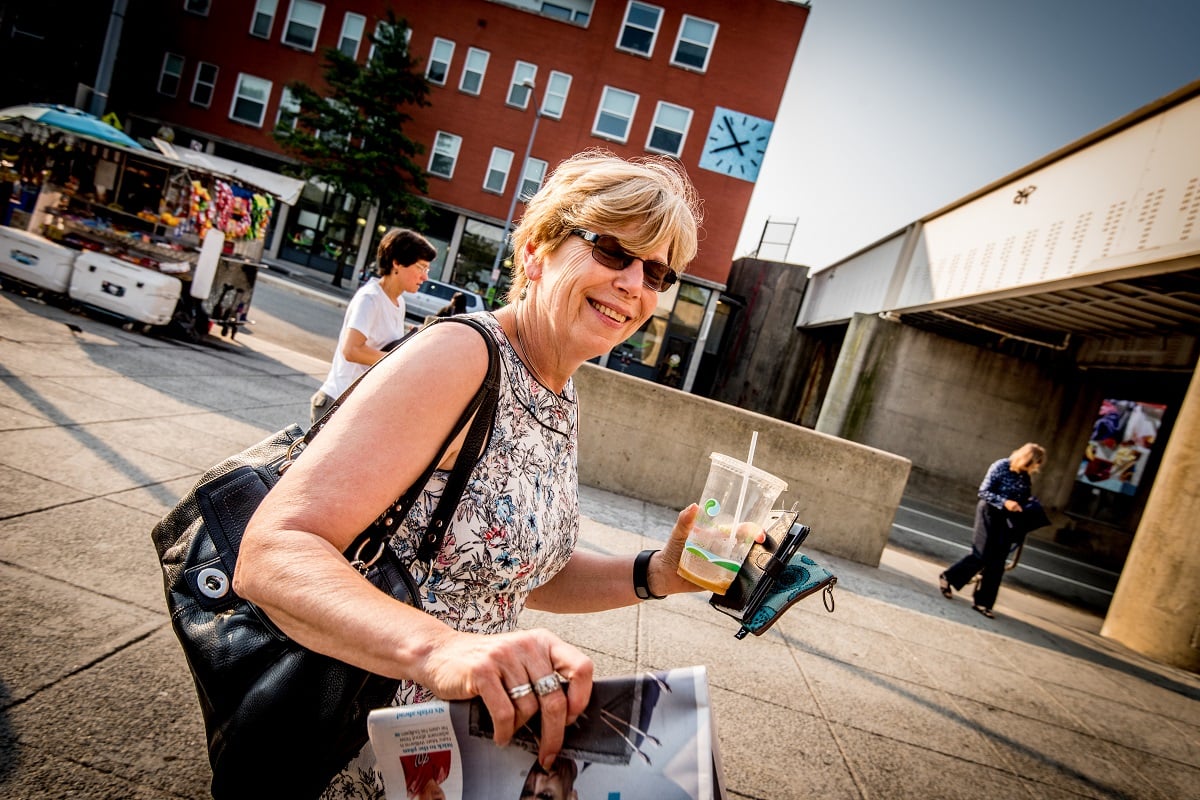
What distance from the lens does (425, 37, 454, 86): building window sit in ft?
83.9

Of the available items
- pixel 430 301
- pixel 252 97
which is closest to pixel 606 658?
pixel 430 301

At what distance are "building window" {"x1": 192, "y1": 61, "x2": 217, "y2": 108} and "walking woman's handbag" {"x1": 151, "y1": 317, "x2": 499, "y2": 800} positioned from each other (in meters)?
34.0

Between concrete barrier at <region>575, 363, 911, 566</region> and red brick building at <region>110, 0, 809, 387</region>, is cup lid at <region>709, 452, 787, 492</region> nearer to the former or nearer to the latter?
concrete barrier at <region>575, 363, 911, 566</region>

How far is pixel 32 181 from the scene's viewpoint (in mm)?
8742

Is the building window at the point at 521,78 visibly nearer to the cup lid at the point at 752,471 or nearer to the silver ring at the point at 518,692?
the cup lid at the point at 752,471

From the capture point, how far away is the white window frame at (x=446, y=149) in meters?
26.0

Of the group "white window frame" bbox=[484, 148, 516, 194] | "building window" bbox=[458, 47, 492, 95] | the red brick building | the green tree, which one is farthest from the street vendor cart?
"building window" bbox=[458, 47, 492, 95]

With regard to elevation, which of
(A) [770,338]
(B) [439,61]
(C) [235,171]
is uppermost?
(B) [439,61]

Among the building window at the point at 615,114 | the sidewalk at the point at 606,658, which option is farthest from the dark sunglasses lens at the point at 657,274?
the building window at the point at 615,114

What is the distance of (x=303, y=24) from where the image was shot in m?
26.6

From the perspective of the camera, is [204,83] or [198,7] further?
[204,83]

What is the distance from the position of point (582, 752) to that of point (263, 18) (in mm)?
34560

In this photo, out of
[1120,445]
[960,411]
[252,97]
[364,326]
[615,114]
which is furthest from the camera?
[252,97]

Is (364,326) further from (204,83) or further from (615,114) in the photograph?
(204,83)
